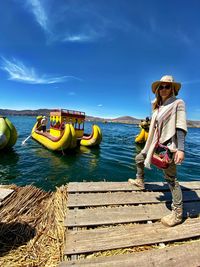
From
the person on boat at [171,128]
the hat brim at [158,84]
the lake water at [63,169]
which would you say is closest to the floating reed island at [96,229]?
the person on boat at [171,128]

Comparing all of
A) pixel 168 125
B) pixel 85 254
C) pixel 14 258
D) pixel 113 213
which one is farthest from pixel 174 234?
pixel 14 258

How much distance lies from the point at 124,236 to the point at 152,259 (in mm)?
587

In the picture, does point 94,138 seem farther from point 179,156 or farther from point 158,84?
point 179,156

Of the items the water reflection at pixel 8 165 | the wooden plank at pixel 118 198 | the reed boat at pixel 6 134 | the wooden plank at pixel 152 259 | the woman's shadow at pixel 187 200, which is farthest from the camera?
the reed boat at pixel 6 134

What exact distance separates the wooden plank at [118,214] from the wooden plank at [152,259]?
82 centimetres

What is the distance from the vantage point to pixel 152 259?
278 cm

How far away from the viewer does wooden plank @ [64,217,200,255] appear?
3006mm

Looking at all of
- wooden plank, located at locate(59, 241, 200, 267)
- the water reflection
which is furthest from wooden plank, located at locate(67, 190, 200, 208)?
the water reflection

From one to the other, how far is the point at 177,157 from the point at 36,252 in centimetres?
273

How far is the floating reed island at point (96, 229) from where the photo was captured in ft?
9.40

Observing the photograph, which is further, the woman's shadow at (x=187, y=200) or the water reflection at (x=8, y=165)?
the water reflection at (x=8, y=165)

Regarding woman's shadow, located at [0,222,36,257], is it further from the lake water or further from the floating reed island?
the lake water

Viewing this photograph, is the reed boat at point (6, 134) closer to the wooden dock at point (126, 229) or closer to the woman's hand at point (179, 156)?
the wooden dock at point (126, 229)

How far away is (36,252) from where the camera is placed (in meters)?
3.13
